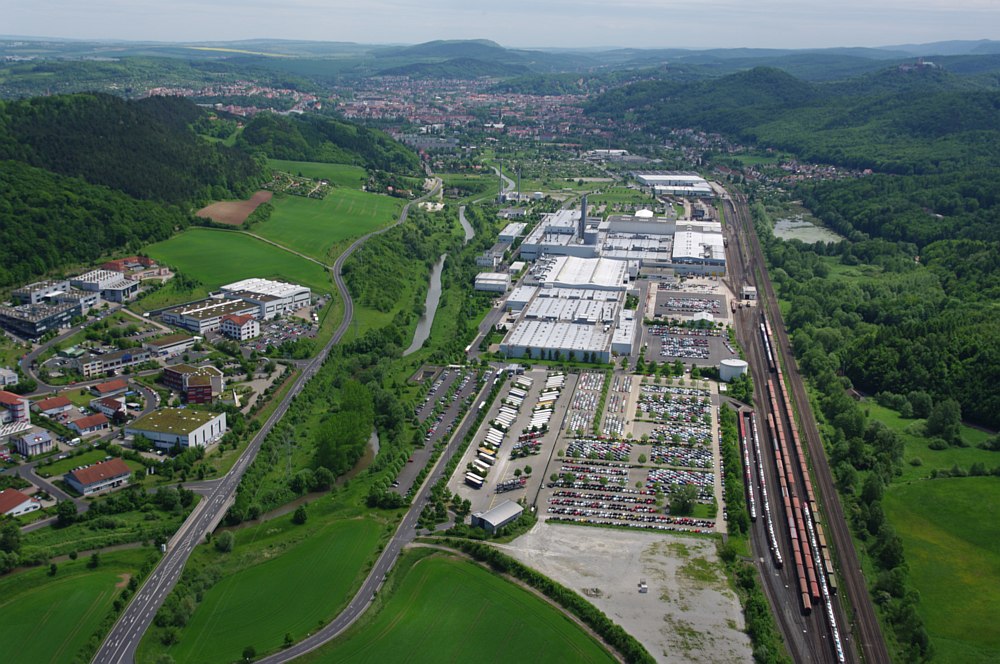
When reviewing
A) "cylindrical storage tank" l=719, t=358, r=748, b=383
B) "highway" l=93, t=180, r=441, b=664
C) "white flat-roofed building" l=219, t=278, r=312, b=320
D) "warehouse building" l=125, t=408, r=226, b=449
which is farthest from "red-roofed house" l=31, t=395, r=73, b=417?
"cylindrical storage tank" l=719, t=358, r=748, b=383

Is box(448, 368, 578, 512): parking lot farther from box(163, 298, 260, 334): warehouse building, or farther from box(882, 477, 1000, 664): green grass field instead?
box(163, 298, 260, 334): warehouse building

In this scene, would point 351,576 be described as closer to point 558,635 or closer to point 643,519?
point 558,635

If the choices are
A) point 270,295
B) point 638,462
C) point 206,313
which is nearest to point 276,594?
point 638,462

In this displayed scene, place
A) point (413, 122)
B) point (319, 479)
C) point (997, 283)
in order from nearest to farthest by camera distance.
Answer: point (319, 479) → point (997, 283) → point (413, 122)

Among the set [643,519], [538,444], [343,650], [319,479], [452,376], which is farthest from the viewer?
[452,376]

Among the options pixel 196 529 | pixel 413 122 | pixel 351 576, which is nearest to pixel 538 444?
pixel 351 576

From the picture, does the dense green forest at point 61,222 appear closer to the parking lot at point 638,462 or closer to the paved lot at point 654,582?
the parking lot at point 638,462
